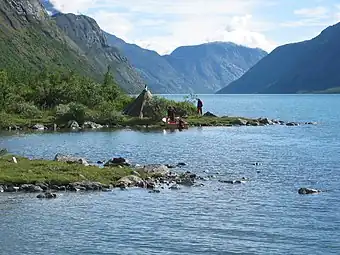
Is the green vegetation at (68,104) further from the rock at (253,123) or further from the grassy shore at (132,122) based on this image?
the rock at (253,123)

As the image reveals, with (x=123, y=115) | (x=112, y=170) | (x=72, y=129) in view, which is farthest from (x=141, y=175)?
(x=123, y=115)

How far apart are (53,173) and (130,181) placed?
18.9ft

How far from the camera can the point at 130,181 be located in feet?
140

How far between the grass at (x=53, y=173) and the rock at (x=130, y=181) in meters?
0.52

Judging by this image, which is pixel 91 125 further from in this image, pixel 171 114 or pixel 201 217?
pixel 201 217

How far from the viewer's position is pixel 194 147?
70.9 m

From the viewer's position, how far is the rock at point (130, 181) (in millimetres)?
42188

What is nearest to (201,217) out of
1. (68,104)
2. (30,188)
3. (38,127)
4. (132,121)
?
(30,188)

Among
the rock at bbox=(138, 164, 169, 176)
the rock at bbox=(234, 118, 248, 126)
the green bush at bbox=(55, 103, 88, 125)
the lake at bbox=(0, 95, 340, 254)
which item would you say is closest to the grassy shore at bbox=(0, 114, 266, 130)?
the rock at bbox=(234, 118, 248, 126)

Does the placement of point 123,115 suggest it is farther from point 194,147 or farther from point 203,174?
point 203,174

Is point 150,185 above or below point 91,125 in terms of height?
below

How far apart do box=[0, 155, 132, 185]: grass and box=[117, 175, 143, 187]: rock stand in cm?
52

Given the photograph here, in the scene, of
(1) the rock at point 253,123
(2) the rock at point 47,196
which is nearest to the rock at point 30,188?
(2) the rock at point 47,196

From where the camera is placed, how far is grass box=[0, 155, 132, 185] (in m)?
41.1
